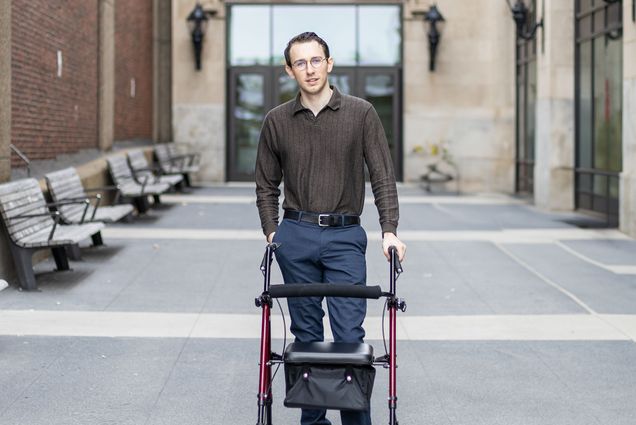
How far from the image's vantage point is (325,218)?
5.11 metres

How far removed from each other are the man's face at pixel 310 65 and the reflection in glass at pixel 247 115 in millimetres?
24016

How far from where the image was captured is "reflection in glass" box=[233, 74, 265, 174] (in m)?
29.1

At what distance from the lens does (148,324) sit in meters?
8.83

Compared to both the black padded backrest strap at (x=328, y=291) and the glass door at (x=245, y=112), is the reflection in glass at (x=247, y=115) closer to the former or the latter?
the glass door at (x=245, y=112)

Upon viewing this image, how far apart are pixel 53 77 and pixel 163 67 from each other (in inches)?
502

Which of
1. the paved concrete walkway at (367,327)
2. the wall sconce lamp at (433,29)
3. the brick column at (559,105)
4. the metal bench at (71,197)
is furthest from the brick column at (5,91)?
the wall sconce lamp at (433,29)

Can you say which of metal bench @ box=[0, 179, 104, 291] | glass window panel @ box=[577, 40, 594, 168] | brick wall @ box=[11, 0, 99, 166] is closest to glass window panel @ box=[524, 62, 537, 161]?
glass window panel @ box=[577, 40, 594, 168]

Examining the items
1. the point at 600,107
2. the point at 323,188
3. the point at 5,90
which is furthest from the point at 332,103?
the point at 600,107

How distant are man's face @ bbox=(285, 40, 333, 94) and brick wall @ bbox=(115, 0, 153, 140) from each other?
18166 mm

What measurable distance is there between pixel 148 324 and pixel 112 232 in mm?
7132

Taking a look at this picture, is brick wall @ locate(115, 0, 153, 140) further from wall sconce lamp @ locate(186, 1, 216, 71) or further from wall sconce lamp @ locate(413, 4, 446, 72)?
wall sconce lamp @ locate(413, 4, 446, 72)

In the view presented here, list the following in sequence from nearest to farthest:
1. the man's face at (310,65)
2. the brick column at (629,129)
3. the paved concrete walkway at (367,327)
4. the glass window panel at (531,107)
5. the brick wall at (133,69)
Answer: the man's face at (310,65), the paved concrete walkway at (367,327), the brick column at (629,129), the brick wall at (133,69), the glass window panel at (531,107)

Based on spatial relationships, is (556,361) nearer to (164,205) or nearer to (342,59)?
(164,205)

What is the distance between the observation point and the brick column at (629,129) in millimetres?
15531
